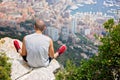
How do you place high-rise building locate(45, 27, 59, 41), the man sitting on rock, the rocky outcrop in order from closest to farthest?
the rocky outcrop
the man sitting on rock
high-rise building locate(45, 27, 59, 41)

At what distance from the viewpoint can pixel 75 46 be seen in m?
55.6

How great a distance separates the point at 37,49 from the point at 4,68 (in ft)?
3.21

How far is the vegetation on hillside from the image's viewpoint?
4.43 meters

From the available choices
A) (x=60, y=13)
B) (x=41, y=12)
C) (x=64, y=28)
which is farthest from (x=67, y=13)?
(x=64, y=28)

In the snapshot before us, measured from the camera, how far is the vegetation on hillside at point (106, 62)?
443 cm

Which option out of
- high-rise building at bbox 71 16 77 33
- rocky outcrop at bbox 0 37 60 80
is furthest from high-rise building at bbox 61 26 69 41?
rocky outcrop at bbox 0 37 60 80

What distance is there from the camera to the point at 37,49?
579 cm

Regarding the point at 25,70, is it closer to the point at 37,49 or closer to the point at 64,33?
the point at 37,49

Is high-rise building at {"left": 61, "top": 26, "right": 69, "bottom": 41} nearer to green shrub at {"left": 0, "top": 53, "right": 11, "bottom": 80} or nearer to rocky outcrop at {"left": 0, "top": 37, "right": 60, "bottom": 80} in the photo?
rocky outcrop at {"left": 0, "top": 37, "right": 60, "bottom": 80}

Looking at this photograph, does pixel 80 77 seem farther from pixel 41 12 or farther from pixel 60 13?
pixel 60 13

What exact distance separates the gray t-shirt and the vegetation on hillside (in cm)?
109

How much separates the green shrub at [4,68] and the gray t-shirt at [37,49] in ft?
2.36

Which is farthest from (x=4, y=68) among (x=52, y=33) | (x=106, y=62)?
(x=52, y=33)

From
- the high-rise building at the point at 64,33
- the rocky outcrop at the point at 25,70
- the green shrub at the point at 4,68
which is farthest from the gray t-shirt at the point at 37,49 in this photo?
the high-rise building at the point at 64,33
